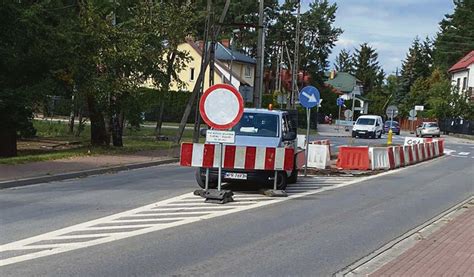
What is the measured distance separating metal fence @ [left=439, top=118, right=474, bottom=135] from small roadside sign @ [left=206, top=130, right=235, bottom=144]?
6256cm

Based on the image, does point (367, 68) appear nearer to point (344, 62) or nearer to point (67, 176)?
point (344, 62)

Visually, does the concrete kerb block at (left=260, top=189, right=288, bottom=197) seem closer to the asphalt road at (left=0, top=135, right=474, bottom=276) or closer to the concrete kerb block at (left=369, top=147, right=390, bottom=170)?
the asphalt road at (left=0, top=135, right=474, bottom=276)

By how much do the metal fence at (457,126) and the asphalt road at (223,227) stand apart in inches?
2218

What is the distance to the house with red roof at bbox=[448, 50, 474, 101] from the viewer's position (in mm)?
78944

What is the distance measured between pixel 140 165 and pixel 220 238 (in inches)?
482

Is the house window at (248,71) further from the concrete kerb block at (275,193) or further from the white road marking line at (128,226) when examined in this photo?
the concrete kerb block at (275,193)

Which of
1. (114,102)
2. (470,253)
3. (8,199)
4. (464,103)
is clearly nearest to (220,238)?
(470,253)

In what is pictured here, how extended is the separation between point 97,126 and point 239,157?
13658 mm

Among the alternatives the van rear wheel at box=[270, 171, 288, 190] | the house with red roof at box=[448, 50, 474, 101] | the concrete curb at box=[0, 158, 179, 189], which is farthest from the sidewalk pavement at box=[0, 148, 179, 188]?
the house with red roof at box=[448, 50, 474, 101]

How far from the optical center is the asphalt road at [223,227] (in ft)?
23.9

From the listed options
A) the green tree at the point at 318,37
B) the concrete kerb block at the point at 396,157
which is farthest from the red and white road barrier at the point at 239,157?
the green tree at the point at 318,37

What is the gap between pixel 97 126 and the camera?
25844mm

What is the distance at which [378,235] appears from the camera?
9.88 metres

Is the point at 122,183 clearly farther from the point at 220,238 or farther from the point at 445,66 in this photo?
the point at 445,66
